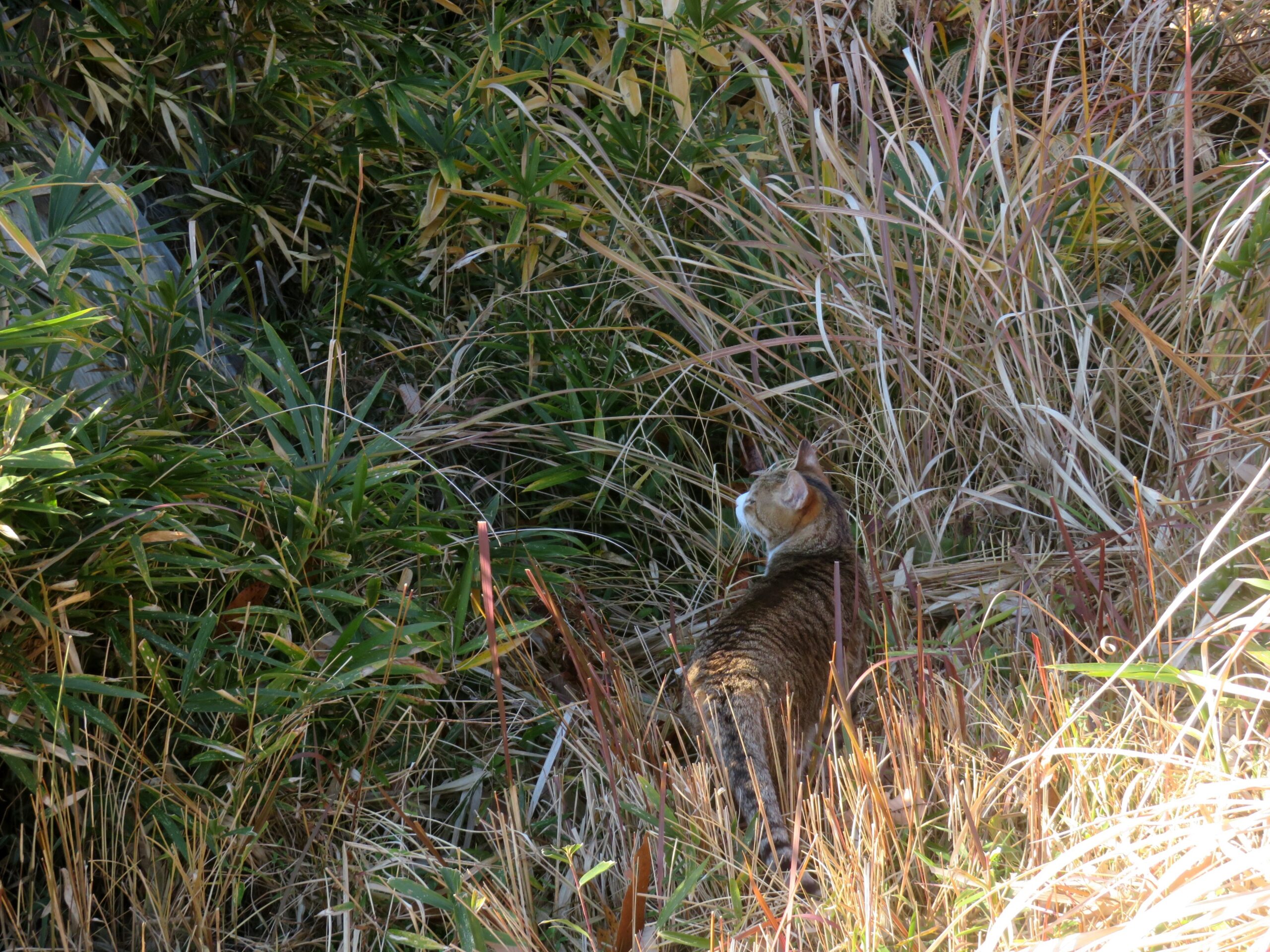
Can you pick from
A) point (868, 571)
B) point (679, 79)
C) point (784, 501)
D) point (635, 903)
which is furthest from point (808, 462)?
point (635, 903)

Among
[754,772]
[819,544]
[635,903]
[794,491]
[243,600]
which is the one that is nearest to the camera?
[635,903]

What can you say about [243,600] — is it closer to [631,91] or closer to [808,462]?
[808,462]

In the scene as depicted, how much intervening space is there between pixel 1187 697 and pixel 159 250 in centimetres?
289

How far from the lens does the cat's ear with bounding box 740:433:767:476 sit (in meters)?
3.29

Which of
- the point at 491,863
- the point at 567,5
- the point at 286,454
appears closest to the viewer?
the point at 491,863

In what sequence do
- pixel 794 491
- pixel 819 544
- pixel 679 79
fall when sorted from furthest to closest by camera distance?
1. pixel 679 79
2. pixel 819 544
3. pixel 794 491

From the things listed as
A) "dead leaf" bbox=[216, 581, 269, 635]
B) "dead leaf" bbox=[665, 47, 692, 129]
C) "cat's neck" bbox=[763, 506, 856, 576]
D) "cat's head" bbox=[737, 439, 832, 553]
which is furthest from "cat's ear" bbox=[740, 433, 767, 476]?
"dead leaf" bbox=[216, 581, 269, 635]

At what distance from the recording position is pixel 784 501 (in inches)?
114

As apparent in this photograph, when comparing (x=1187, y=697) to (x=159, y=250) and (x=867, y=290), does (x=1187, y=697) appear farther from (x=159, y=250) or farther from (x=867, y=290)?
(x=159, y=250)

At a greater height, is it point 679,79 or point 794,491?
point 679,79

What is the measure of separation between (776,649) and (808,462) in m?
0.68

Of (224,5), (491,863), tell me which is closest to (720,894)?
(491,863)

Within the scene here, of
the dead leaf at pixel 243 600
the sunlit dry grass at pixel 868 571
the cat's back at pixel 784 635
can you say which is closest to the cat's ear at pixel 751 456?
the sunlit dry grass at pixel 868 571

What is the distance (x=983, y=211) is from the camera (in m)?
3.29
